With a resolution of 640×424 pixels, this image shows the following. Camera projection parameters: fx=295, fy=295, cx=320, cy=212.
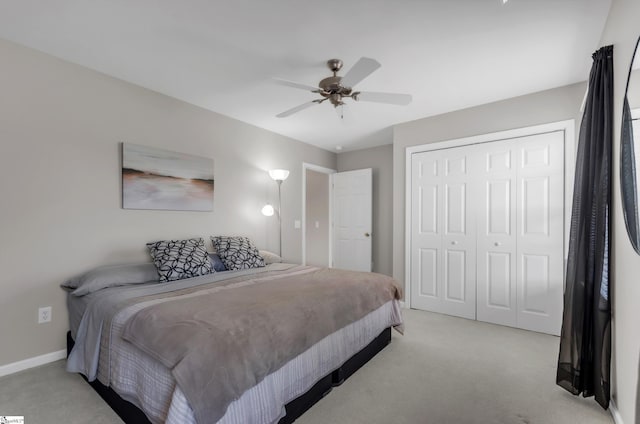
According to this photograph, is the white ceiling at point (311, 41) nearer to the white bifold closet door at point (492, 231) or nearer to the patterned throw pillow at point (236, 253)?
the white bifold closet door at point (492, 231)

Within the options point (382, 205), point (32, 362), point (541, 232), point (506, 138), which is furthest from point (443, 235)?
point (32, 362)

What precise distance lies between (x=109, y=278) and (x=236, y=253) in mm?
1097

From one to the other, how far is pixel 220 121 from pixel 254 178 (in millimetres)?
827

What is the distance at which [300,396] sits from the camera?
5.61 feet

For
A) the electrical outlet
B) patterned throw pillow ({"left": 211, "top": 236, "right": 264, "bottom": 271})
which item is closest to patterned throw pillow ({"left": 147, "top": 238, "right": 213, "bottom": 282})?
patterned throw pillow ({"left": 211, "top": 236, "right": 264, "bottom": 271})

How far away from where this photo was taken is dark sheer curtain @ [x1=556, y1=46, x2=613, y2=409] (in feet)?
5.62

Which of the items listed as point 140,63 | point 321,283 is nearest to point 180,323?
point 321,283

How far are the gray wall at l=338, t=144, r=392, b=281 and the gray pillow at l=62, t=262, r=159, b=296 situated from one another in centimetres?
346

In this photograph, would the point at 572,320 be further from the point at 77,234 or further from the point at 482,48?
the point at 77,234

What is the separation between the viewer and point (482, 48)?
7.36 feet

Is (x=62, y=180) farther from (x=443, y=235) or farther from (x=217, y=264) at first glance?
(x=443, y=235)

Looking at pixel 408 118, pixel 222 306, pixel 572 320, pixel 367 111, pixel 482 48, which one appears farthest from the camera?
pixel 408 118

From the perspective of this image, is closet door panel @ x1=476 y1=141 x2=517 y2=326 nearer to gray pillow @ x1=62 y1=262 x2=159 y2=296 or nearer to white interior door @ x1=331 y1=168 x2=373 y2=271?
white interior door @ x1=331 y1=168 x2=373 y2=271

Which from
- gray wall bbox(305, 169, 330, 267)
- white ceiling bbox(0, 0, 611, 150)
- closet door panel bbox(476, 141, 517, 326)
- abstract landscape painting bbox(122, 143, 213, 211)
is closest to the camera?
white ceiling bbox(0, 0, 611, 150)
